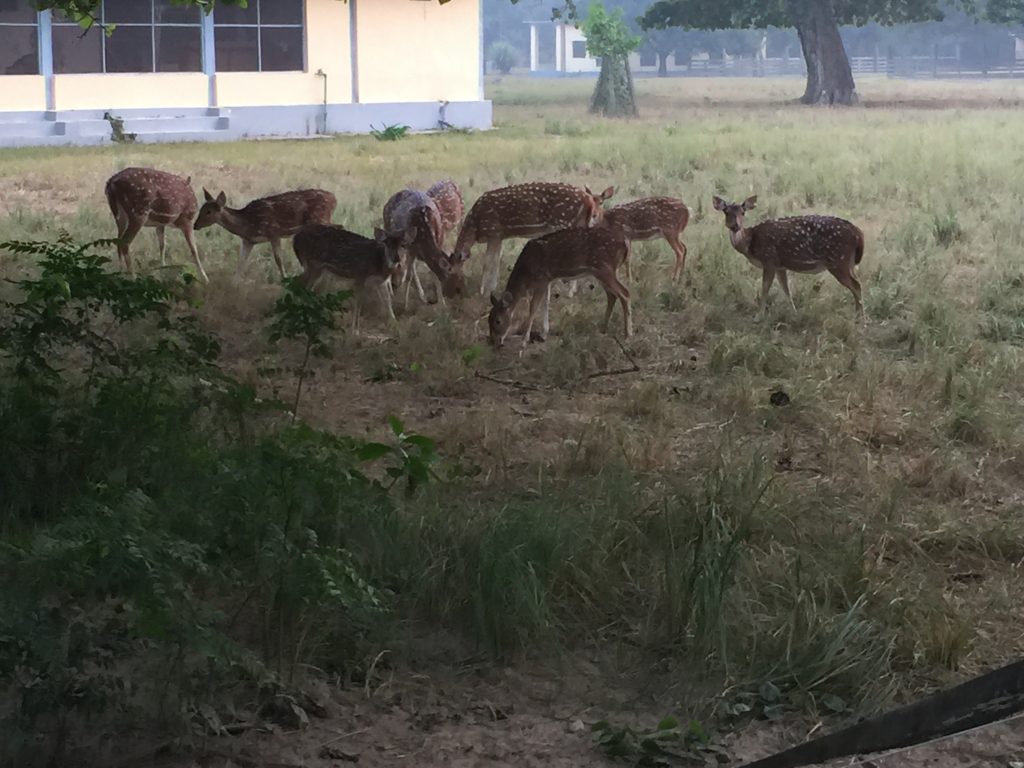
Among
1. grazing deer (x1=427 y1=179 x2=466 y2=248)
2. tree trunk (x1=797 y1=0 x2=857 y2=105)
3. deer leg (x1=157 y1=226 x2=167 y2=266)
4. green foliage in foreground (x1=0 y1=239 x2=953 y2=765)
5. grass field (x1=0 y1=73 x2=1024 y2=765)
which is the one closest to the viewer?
green foliage in foreground (x1=0 y1=239 x2=953 y2=765)

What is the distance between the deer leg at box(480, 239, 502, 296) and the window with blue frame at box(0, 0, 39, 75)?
59.5 feet

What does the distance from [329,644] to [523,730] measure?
0.77 meters

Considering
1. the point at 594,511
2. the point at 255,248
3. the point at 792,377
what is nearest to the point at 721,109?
the point at 255,248

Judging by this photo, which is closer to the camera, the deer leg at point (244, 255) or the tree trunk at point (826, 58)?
the deer leg at point (244, 255)

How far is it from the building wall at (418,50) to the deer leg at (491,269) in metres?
19.6

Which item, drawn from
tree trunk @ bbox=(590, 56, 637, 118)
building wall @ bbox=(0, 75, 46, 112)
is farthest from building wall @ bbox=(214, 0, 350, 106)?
tree trunk @ bbox=(590, 56, 637, 118)

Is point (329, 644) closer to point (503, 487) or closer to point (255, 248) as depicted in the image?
point (503, 487)

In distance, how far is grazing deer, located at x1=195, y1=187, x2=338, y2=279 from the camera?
38.1ft

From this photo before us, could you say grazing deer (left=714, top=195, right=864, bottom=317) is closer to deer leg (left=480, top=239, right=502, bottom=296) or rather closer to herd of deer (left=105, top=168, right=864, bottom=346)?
herd of deer (left=105, top=168, right=864, bottom=346)

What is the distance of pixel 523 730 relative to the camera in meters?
4.52

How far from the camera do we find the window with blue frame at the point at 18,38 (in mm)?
26734

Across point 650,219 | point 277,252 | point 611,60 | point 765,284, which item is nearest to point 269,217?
point 277,252

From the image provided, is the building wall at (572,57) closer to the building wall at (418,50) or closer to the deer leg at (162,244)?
the building wall at (418,50)

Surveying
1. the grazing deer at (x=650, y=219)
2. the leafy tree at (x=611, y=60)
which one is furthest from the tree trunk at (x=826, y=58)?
the grazing deer at (x=650, y=219)
